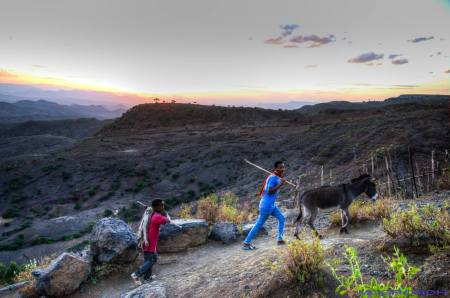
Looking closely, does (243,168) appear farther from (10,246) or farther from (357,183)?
(357,183)

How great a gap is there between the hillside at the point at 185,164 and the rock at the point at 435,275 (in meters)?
14.1

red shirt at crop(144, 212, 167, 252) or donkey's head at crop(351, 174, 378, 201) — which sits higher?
donkey's head at crop(351, 174, 378, 201)

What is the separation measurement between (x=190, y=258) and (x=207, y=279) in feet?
6.23

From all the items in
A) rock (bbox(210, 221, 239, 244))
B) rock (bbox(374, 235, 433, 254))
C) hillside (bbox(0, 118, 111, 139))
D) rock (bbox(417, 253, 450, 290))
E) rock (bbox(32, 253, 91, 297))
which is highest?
rock (bbox(417, 253, 450, 290))

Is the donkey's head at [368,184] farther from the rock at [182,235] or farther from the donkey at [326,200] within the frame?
the rock at [182,235]

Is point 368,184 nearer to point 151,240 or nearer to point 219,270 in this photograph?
point 219,270

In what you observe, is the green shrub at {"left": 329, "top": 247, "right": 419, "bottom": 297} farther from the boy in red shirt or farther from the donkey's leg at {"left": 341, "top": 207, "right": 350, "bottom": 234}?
the boy in red shirt

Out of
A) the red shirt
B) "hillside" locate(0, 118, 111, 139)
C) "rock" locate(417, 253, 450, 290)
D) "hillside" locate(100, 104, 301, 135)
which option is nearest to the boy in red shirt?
the red shirt

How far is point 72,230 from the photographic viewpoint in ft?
69.3

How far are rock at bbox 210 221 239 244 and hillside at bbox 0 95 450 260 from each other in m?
11.2

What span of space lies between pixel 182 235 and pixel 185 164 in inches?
945

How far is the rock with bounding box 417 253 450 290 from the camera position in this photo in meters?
4.21

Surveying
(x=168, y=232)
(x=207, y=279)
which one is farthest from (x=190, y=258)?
(x=207, y=279)

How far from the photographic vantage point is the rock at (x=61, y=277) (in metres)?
7.25
